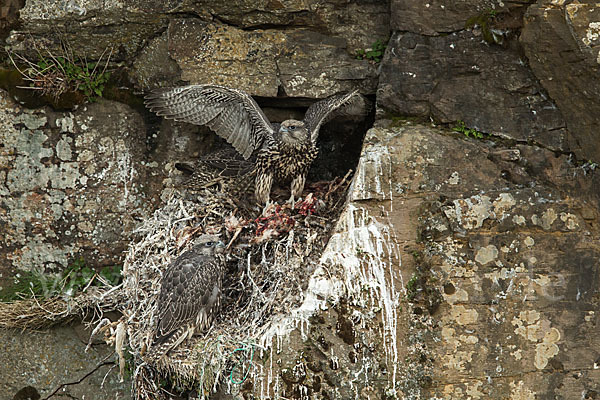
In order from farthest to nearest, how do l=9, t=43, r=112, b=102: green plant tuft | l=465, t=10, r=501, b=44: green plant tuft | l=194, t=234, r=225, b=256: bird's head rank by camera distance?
l=9, t=43, r=112, b=102: green plant tuft
l=194, t=234, r=225, b=256: bird's head
l=465, t=10, r=501, b=44: green plant tuft

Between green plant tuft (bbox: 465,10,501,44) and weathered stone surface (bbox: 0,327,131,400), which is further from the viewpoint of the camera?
weathered stone surface (bbox: 0,327,131,400)

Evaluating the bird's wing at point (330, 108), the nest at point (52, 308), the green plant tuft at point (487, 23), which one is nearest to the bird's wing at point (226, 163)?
the bird's wing at point (330, 108)

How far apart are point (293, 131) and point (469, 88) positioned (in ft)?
4.00

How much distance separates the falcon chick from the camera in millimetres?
4395

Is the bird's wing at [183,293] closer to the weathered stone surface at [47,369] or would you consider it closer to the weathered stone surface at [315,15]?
the weathered stone surface at [47,369]

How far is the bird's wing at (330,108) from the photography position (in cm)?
496

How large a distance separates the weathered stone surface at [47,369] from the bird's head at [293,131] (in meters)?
2.06

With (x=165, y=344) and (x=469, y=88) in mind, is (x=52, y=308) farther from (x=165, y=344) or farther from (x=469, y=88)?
(x=469, y=88)

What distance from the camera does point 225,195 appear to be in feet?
17.5

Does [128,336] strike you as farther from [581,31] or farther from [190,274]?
[581,31]

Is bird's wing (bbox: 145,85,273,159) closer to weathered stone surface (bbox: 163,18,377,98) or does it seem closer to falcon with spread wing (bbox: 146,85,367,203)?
falcon with spread wing (bbox: 146,85,367,203)

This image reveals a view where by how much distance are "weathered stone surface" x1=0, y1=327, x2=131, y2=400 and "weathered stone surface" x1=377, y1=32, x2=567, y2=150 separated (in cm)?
276

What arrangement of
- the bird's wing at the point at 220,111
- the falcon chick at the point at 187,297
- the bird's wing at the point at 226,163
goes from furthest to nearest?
the bird's wing at the point at 226,163 → the bird's wing at the point at 220,111 → the falcon chick at the point at 187,297

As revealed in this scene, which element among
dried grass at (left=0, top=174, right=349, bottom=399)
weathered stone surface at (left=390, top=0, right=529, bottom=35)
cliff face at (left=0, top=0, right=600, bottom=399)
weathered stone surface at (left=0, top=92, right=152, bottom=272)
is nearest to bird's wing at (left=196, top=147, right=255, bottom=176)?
dried grass at (left=0, top=174, right=349, bottom=399)
